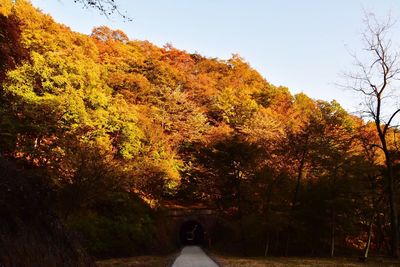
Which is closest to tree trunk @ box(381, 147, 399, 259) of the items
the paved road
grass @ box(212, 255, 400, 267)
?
grass @ box(212, 255, 400, 267)

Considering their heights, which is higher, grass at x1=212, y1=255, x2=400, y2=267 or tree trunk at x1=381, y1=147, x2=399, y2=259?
tree trunk at x1=381, y1=147, x2=399, y2=259

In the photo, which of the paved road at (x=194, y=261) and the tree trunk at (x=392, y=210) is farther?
the tree trunk at (x=392, y=210)

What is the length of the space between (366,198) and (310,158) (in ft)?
14.0

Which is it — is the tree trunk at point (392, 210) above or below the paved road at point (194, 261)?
above

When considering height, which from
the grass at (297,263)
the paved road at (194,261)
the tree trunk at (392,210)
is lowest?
the paved road at (194,261)

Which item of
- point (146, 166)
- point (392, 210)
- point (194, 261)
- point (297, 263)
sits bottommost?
point (194, 261)

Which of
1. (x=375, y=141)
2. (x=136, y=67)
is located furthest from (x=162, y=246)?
(x=136, y=67)

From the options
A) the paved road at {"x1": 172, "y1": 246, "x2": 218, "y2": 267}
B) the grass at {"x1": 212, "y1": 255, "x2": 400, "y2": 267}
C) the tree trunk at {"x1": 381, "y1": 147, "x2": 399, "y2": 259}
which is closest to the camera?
the paved road at {"x1": 172, "y1": 246, "x2": 218, "y2": 267}

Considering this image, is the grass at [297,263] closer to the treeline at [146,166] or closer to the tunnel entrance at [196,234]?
the treeline at [146,166]

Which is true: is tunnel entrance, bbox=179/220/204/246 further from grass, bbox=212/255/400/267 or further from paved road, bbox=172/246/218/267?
Result: grass, bbox=212/255/400/267

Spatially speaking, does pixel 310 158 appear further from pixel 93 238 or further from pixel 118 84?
pixel 118 84

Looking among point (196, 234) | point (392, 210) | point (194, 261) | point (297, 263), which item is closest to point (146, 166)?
point (194, 261)

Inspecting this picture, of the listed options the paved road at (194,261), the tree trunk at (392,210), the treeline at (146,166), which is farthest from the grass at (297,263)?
the treeline at (146,166)

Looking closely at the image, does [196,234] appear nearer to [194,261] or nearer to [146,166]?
[146,166]
